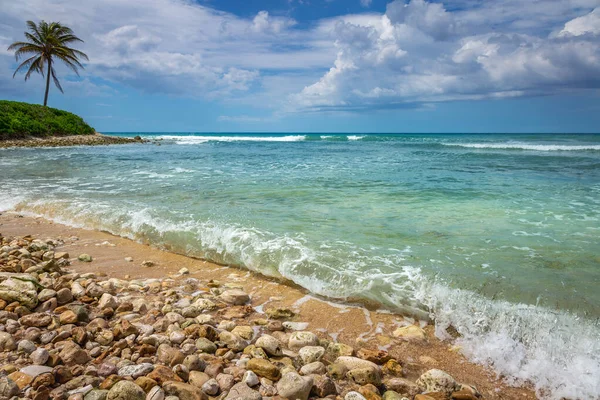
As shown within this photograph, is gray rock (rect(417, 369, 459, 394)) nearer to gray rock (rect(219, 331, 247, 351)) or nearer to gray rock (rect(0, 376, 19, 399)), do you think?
gray rock (rect(219, 331, 247, 351))

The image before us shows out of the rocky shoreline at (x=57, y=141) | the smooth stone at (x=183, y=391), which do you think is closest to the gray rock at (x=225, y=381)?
the smooth stone at (x=183, y=391)

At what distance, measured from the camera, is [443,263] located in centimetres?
470

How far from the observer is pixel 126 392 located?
226 centimetres

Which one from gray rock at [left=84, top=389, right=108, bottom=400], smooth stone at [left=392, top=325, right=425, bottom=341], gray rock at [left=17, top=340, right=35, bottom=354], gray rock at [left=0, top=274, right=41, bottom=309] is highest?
gray rock at [left=0, top=274, right=41, bottom=309]

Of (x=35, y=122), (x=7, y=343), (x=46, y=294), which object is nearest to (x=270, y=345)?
(x=7, y=343)

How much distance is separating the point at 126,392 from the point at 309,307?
2.15 metres

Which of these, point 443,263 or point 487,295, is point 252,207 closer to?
point 443,263

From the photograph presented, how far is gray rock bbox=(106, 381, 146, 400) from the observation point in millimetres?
2244

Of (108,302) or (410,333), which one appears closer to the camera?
(410,333)

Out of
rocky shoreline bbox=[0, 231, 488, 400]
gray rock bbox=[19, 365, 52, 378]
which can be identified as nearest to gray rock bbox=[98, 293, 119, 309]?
rocky shoreline bbox=[0, 231, 488, 400]

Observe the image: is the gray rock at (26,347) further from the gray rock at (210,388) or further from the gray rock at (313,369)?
the gray rock at (313,369)

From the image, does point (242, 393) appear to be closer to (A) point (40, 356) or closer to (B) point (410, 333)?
(A) point (40, 356)

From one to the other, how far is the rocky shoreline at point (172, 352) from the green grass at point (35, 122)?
1303 inches

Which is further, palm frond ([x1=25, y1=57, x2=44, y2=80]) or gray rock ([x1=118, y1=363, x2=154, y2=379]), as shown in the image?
palm frond ([x1=25, y1=57, x2=44, y2=80])
